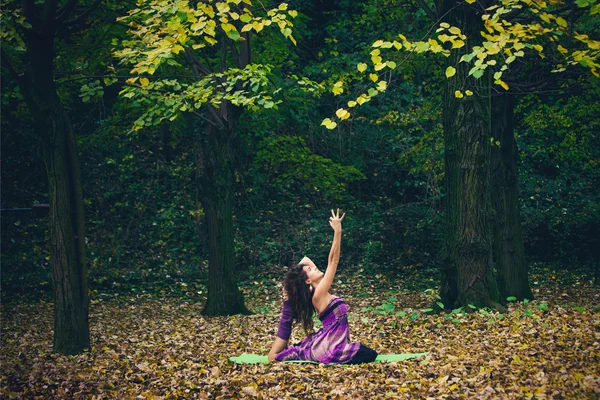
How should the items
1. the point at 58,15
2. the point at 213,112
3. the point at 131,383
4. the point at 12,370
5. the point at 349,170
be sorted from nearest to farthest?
the point at 131,383 < the point at 12,370 < the point at 58,15 < the point at 213,112 < the point at 349,170

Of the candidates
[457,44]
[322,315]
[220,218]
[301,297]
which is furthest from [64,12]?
[220,218]

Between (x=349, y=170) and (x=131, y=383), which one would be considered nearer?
(x=131, y=383)

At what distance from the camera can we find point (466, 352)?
7887 millimetres

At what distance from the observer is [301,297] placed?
7.65 meters

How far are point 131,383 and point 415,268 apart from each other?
1350 centimetres

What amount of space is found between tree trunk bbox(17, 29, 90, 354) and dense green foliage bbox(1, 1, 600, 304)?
16.7 ft

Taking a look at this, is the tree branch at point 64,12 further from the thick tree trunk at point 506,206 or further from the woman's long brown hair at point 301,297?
the thick tree trunk at point 506,206

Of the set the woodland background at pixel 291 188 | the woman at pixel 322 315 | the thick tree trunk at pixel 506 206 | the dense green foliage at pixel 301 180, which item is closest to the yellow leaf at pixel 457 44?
the woman at pixel 322 315

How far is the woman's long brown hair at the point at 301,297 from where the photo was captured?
7652 millimetres

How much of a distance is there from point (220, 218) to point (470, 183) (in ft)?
18.3

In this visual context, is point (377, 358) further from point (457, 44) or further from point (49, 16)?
point (49, 16)

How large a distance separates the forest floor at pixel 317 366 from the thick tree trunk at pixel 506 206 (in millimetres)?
1349

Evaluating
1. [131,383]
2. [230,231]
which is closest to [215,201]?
[230,231]

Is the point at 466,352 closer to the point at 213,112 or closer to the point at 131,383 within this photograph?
the point at 131,383
